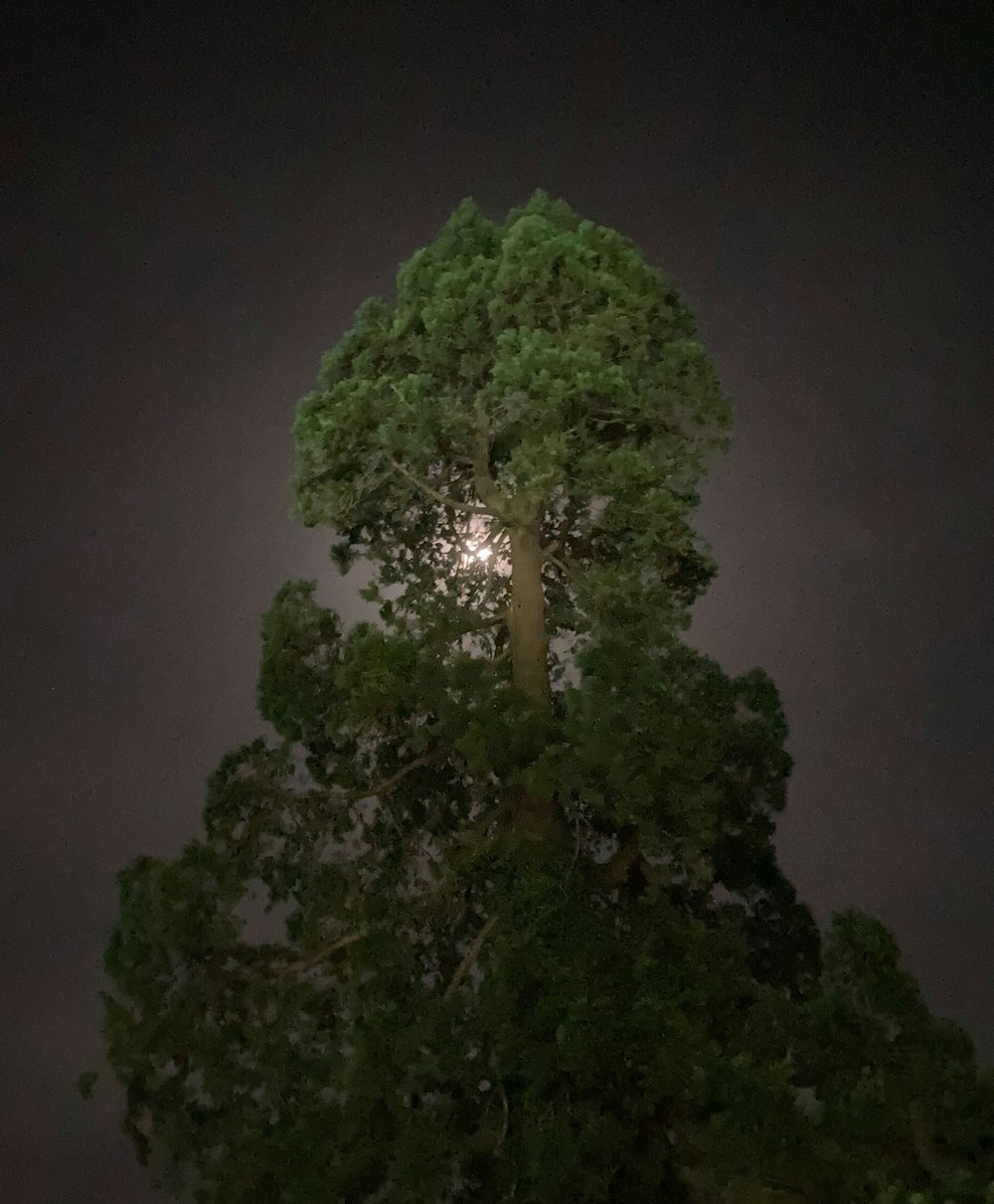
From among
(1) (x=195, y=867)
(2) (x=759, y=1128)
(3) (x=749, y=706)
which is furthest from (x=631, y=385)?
(2) (x=759, y=1128)

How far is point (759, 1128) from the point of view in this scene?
424 centimetres

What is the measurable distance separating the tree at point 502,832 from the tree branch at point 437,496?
27 mm

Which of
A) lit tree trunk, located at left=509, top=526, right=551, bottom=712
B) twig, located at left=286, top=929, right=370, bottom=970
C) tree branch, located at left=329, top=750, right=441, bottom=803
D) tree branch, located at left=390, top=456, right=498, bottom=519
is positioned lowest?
twig, located at left=286, top=929, right=370, bottom=970

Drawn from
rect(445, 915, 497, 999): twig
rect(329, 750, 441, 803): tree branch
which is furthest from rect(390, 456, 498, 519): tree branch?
rect(445, 915, 497, 999): twig

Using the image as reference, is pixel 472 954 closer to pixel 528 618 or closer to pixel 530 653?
pixel 530 653

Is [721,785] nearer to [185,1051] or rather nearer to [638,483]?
[638,483]

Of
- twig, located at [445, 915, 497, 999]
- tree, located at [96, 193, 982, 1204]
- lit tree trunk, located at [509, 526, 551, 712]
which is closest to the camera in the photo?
tree, located at [96, 193, 982, 1204]

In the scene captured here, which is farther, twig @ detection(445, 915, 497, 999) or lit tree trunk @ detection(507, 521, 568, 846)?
lit tree trunk @ detection(507, 521, 568, 846)

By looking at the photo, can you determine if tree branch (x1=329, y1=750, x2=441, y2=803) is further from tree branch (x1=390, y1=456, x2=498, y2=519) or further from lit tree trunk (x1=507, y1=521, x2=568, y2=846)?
tree branch (x1=390, y1=456, x2=498, y2=519)

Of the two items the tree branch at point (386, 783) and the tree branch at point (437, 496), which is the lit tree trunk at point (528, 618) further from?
the tree branch at point (386, 783)

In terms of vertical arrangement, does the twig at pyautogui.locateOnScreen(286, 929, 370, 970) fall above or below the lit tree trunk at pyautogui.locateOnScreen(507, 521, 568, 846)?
below

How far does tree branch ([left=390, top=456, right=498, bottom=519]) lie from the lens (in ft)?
22.9

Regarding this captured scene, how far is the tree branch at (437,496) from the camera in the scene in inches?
274

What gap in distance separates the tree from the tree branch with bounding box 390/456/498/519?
27 millimetres
